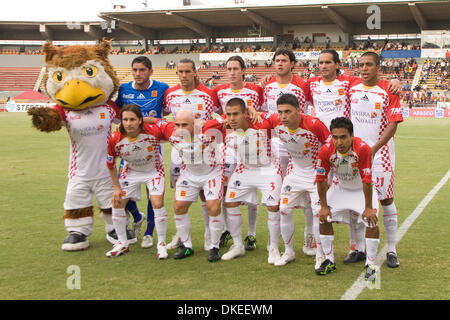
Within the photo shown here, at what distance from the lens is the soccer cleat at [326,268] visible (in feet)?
15.5

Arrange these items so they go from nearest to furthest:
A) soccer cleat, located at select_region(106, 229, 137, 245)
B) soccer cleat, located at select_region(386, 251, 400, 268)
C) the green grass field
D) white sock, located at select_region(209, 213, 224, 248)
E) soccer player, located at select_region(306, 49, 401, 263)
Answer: the green grass field, soccer cleat, located at select_region(386, 251, 400, 268), white sock, located at select_region(209, 213, 224, 248), soccer player, located at select_region(306, 49, 401, 263), soccer cleat, located at select_region(106, 229, 137, 245)

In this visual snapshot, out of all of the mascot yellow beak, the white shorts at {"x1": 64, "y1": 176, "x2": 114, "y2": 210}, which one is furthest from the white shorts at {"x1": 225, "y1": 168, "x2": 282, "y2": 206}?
the mascot yellow beak

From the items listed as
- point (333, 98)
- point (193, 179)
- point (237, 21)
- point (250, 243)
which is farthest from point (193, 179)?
point (237, 21)

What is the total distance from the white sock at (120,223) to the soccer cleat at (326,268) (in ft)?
7.13

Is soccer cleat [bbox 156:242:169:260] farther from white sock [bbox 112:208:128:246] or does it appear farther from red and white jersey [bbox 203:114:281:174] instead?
red and white jersey [bbox 203:114:281:174]

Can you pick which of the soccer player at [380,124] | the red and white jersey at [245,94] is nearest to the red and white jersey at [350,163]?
Result: the soccer player at [380,124]

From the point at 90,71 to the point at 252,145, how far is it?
2119 millimetres

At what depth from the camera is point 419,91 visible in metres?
36.5

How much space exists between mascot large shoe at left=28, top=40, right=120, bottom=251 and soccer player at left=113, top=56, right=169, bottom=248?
21cm

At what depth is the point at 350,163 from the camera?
15.4 ft

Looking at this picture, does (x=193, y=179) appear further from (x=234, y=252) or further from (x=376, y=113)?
(x=376, y=113)

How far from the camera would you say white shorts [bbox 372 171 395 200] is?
5.03 m
